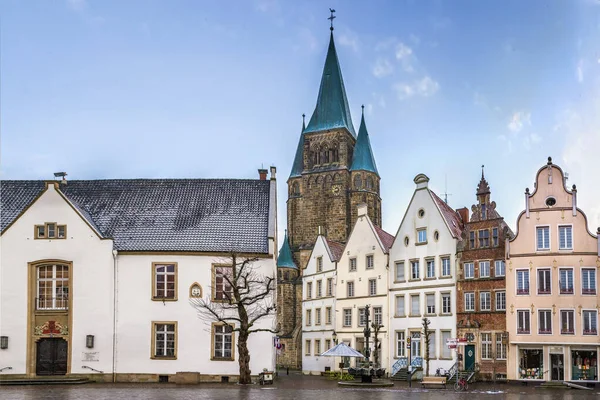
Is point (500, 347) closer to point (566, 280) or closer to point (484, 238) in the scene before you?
point (566, 280)

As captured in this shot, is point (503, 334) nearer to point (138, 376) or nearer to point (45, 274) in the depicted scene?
point (138, 376)

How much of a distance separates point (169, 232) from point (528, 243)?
73.9ft

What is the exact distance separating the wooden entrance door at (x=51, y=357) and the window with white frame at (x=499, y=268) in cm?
2738

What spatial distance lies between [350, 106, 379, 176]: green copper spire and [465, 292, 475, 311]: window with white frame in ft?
202

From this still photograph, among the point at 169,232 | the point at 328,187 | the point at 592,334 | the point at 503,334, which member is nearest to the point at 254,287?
the point at 169,232

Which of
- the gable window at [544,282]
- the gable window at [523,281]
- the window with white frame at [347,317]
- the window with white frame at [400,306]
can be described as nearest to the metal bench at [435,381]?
the gable window at [523,281]

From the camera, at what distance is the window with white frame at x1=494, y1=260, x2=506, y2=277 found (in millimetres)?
54978

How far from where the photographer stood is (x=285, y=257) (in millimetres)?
107062

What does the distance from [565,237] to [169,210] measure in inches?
967

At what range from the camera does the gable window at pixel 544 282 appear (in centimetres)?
5281

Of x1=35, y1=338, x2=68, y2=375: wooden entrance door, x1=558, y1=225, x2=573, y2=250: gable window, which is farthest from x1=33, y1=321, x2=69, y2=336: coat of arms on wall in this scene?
x1=558, y1=225, x2=573, y2=250: gable window

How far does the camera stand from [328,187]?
118 m

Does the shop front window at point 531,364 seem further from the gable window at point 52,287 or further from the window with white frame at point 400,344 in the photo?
the gable window at point 52,287

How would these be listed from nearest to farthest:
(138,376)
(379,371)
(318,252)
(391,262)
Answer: (138,376) < (379,371) < (391,262) < (318,252)
